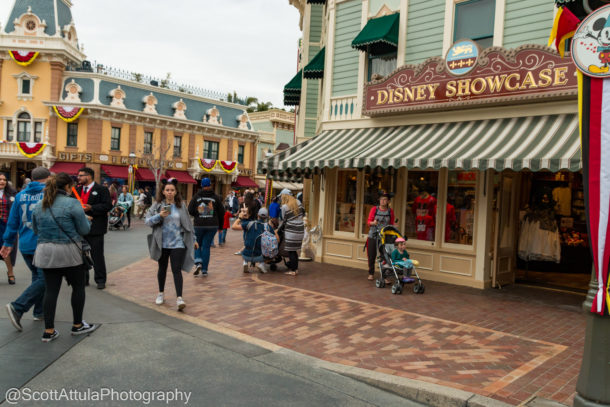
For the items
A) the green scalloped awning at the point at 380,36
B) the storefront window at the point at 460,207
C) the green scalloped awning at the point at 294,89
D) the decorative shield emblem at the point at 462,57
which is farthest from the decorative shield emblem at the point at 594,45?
the green scalloped awning at the point at 294,89

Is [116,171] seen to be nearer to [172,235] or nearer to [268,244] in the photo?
[268,244]

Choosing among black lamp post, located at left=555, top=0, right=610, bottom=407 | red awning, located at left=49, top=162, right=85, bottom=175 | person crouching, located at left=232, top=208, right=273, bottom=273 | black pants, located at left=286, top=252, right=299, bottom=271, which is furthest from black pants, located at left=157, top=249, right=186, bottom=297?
red awning, located at left=49, top=162, right=85, bottom=175

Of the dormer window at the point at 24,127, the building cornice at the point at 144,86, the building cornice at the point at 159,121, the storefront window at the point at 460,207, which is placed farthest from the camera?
the building cornice at the point at 144,86

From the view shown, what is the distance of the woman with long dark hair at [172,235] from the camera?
21.7 feet

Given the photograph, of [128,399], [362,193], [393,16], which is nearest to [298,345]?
[128,399]

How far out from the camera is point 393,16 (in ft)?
34.2

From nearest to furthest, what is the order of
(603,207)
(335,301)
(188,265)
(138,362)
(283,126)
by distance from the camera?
1. (603,207)
2. (138,362)
3. (188,265)
4. (335,301)
5. (283,126)

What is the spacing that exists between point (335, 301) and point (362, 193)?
13.3ft

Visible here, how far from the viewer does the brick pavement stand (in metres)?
4.61

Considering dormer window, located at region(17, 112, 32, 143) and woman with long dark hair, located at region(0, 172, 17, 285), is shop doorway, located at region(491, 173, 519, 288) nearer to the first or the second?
woman with long dark hair, located at region(0, 172, 17, 285)

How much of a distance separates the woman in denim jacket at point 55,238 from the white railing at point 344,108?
23.8ft

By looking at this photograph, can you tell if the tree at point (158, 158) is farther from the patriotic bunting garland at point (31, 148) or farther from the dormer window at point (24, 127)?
the dormer window at point (24, 127)

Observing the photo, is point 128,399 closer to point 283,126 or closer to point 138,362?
point 138,362

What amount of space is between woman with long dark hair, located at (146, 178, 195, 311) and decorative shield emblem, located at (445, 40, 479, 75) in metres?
5.55
